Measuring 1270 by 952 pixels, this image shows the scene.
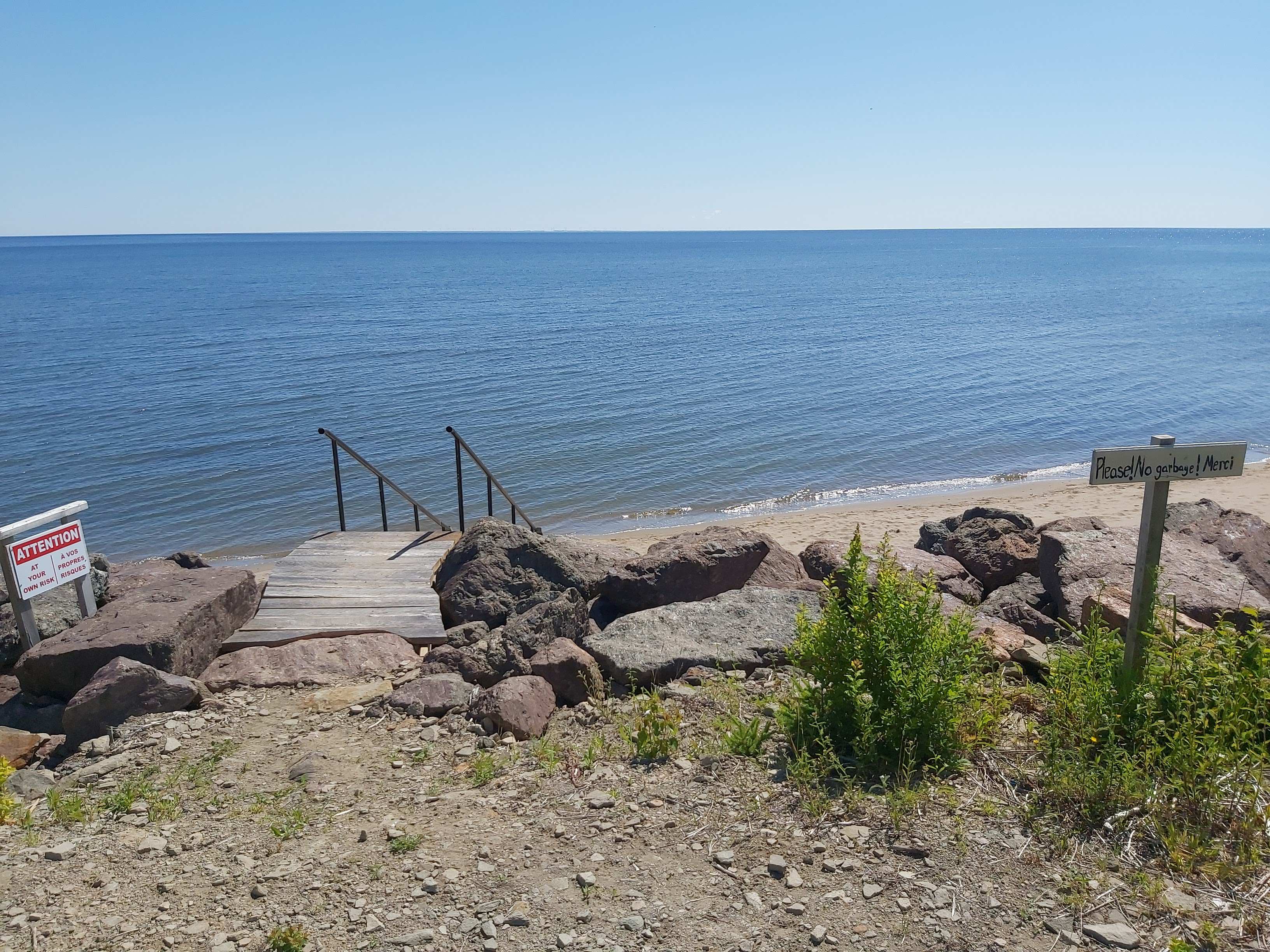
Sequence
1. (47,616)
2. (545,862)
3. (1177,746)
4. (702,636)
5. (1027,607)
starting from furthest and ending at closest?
(47,616)
(1027,607)
(702,636)
(1177,746)
(545,862)

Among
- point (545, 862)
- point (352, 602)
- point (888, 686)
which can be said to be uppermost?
point (888, 686)

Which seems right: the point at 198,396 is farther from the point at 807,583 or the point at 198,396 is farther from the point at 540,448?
the point at 807,583

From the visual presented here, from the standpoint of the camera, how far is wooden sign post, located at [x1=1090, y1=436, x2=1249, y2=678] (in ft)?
16.2

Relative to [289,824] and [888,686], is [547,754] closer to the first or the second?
[289,824]

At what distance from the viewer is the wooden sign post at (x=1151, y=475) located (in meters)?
4.95

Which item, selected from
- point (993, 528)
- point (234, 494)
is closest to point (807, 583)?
point (993, 528)

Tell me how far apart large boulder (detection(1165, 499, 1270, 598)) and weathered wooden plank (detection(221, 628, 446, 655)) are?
7.10m

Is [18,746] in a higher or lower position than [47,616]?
lower

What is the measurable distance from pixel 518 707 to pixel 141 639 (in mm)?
3254

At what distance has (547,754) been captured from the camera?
5.61 metres

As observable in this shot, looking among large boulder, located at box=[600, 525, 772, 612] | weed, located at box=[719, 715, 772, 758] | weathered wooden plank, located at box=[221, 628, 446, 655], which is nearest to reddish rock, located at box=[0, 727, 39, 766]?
weathered wooden plank, located at box=[221, 628, 446, 655]

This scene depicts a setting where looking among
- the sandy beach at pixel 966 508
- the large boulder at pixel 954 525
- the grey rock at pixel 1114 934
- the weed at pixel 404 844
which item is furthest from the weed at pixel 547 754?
the sandy beach at pixel 966 508

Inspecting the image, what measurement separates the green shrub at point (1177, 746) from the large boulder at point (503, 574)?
4732 millimetres

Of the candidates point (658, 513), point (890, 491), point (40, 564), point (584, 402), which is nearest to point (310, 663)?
point (40, 564)
